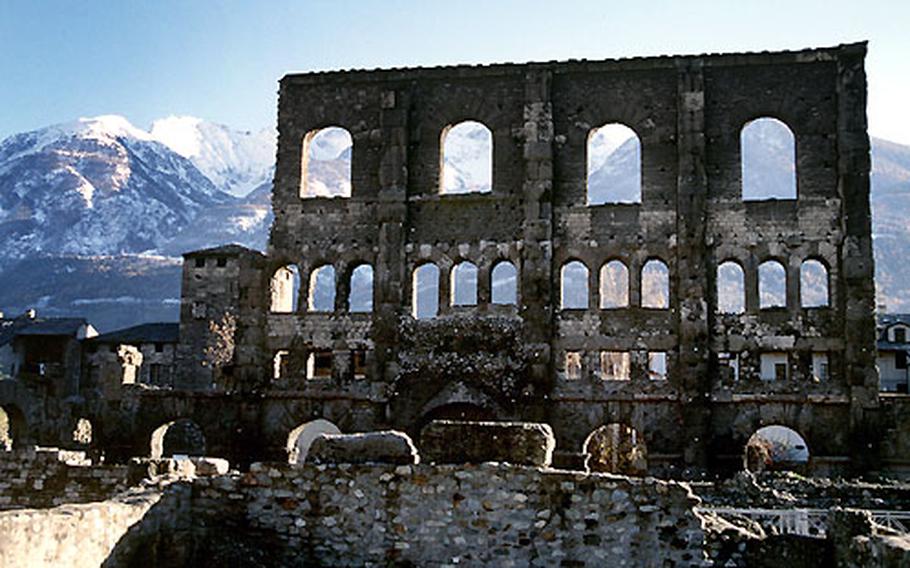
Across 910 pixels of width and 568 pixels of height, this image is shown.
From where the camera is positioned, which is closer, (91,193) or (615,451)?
(615,451)

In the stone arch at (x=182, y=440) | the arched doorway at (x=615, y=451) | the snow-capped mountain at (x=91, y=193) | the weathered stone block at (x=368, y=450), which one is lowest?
the stone arch at (x=182, y=440)

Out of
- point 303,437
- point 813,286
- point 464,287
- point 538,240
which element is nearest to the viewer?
point 538,240

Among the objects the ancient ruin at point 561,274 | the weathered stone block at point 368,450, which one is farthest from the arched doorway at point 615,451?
the weathered stone block at point 368,450

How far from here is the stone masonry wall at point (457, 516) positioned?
35.4ft

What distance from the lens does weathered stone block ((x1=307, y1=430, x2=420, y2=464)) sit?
1180 cm

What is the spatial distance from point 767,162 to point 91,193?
111m

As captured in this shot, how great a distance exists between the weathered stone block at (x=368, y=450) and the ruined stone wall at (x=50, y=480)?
20.2ft

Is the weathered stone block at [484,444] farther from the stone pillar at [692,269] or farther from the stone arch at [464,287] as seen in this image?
the stone arch at [464,287]

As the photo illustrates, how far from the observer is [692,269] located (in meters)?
27.5

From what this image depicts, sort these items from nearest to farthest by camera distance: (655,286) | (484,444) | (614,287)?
(484,444), (655,286), (614,287)

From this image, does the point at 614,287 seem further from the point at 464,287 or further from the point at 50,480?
the point at 50,480

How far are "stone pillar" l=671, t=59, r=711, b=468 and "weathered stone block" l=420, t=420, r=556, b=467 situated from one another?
15.5 meters

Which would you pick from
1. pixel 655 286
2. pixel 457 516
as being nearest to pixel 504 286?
pixel 655 286

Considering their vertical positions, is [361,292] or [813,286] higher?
[361,292]
